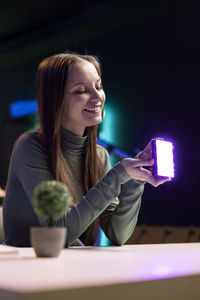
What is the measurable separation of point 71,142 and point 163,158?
0.40 meters

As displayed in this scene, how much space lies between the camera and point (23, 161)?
1.32m

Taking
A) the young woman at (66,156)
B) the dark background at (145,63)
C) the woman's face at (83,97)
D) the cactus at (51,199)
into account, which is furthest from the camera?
the dark background at (145,63)

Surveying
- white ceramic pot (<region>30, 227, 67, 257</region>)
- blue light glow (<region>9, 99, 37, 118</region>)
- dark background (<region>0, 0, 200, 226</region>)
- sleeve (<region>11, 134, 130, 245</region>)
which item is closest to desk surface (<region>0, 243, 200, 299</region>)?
white ceramic pot (<region>30, 227, 67, 257</region>)

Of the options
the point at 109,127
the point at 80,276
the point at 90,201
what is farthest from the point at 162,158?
the point at 109,127

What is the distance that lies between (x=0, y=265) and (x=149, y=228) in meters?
3.47

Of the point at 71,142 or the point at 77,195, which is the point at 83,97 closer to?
the point at 71,142

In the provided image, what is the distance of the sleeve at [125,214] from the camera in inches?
55.1

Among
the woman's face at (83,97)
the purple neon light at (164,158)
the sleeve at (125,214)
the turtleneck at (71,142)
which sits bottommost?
the sleeve at (125,214)

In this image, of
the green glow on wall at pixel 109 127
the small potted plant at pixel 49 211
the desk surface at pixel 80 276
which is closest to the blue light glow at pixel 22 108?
the green glow on wall at pixel 109 127

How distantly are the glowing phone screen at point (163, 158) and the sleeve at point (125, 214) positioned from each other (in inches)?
8.0

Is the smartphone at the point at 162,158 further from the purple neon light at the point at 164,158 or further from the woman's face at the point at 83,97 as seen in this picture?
the woman's face at the point at 83,97

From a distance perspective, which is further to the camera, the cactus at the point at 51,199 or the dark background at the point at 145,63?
the dark background at the point at 145,63

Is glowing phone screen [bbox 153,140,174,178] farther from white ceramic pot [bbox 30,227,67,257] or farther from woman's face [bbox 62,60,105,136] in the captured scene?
white ceramic pot [bbox 30,227,67,257]

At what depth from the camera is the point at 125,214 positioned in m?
1.43
